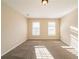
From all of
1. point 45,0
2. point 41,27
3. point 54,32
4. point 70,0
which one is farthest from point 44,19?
point 45,0

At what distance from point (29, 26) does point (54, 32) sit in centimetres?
269

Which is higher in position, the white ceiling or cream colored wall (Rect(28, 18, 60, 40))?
the white ceiling

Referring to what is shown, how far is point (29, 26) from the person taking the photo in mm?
12602

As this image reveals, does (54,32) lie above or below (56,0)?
below

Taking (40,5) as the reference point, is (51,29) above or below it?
below

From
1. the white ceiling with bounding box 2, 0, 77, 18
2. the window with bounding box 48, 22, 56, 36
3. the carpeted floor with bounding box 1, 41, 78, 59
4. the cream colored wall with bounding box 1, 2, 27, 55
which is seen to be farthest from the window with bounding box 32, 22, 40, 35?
the carpeted floor with bounding box 1, 41, 78, 59

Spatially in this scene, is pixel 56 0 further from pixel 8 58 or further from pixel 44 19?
pixel 44 19

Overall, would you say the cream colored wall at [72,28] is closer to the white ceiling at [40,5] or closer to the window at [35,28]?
the white ceiling at [40,5]

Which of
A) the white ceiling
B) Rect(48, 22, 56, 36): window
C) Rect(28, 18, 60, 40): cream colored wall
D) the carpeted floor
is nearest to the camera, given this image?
the carpeted floor

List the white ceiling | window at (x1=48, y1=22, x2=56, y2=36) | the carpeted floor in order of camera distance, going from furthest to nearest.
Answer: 1. window at (x1=48, y1=22, x2=56, y2=36)
2. the white ceiling
3. the carpeted floor

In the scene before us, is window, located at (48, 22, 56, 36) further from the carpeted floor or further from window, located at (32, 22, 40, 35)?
the carpeted floor

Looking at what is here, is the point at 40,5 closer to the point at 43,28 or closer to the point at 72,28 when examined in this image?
the point at 72,28

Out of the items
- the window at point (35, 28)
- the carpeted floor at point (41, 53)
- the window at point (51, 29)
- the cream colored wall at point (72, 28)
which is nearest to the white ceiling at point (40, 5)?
the cream colored wall at point (72, 28)

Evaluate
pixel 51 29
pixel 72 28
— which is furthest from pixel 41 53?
pixel 51 29
